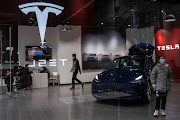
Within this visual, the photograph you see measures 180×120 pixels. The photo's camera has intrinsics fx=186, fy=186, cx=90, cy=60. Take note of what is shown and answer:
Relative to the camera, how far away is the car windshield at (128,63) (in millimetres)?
4543

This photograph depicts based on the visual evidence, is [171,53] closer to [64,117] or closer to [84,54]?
[84,54]

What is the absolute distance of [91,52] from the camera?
4.70 m

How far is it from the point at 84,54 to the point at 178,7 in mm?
3000

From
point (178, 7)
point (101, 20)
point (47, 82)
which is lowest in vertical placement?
point (47, 82)

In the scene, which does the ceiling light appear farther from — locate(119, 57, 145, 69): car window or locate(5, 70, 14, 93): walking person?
locate(5, 70, 14, 93): walking person

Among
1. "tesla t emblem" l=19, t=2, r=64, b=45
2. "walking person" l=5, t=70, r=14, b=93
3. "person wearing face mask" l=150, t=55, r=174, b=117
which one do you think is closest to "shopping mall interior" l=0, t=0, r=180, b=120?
"tesla t emblem" l=19, t=2, r=64, b=45

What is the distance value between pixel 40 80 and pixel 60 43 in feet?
5.43

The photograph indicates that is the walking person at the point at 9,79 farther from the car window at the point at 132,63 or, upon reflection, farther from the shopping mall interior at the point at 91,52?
the car window at the point at 132,63

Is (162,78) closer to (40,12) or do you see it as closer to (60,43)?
(60,43)

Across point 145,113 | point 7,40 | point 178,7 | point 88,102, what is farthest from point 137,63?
point 7,40

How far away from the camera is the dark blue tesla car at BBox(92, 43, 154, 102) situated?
4316 mm

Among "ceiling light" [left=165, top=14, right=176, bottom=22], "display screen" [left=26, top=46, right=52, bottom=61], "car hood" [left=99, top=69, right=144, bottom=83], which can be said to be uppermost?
"ceiling light" [left=165, top=14, right=176, bottom=22]

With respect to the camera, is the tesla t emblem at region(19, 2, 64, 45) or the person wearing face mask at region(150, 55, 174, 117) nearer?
the person wearing face mask at region(150, 55, 174, 117)

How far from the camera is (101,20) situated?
17.6ft
